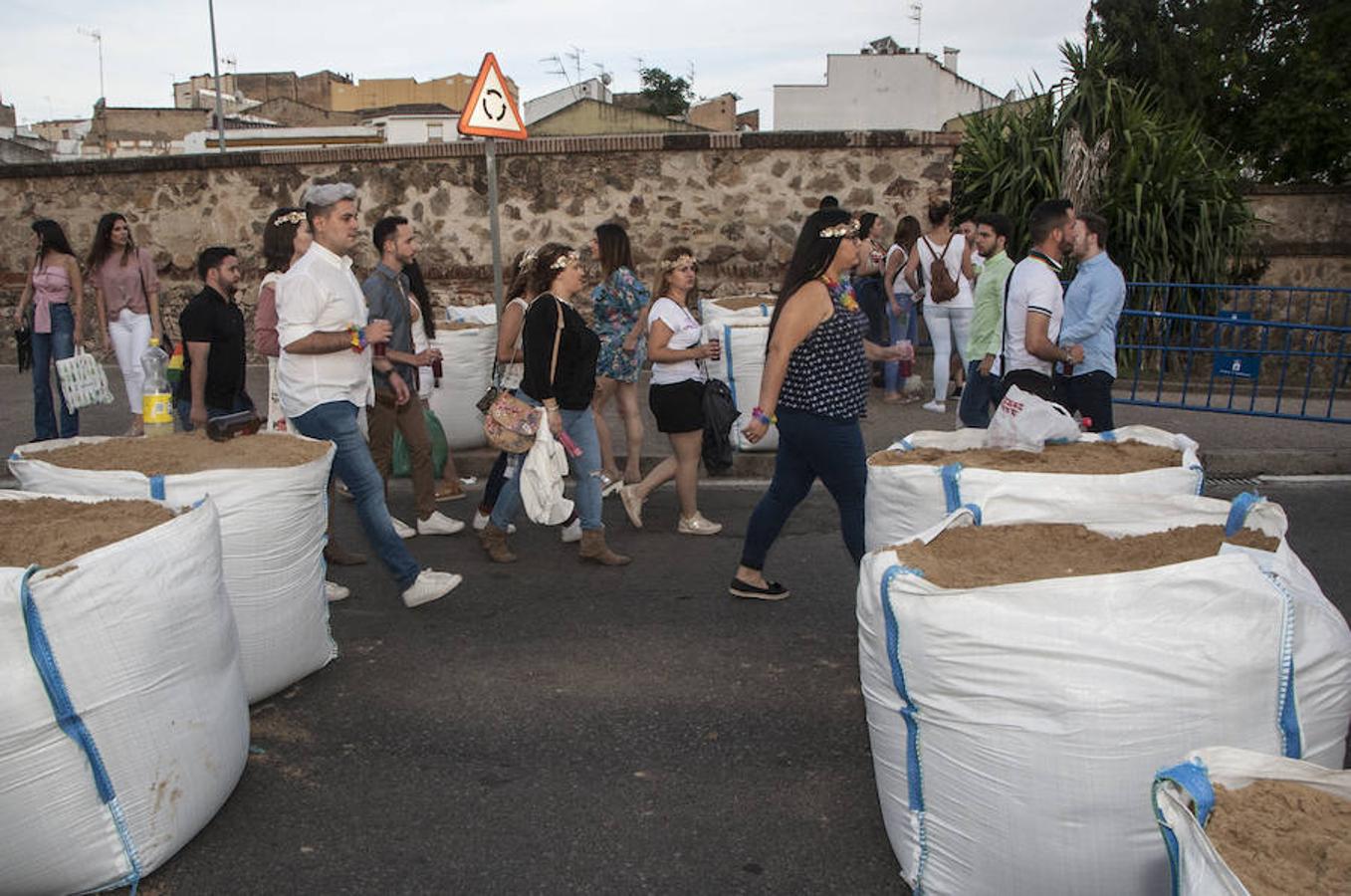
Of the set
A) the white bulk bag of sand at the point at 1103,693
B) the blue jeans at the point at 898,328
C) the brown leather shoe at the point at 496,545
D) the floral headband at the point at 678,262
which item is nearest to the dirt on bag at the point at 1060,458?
the white bulk bag of sand at the point at 1103,693

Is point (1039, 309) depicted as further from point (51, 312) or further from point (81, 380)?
point (51, 312)

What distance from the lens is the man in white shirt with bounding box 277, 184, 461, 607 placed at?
4879 millimetres

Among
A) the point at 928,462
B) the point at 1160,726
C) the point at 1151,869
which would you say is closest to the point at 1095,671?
the point at 1160,726

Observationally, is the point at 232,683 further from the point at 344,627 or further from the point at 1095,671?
the point at 1095,671

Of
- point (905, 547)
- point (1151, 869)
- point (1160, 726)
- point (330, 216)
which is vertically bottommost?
point (1151, 869)

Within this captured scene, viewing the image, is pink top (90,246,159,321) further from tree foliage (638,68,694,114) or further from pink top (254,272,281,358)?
tree foliage (638,68,694,114)

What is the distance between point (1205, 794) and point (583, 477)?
4.19 m

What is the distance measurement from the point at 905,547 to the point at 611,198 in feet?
31.1

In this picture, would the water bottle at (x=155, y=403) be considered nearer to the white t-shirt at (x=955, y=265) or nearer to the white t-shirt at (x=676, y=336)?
the white t-shirt at (x=676, y=336)

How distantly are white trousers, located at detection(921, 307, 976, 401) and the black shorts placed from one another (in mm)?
3687

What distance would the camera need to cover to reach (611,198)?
12.0 m

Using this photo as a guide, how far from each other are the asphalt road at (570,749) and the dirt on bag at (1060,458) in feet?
2.98

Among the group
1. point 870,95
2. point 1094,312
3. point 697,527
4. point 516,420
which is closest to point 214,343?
point 516,420

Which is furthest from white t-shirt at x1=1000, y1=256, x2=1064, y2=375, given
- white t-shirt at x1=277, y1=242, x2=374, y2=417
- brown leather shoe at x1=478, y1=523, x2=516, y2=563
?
white t-shirt at x1=277, y1=242, x2=374, y2=417
